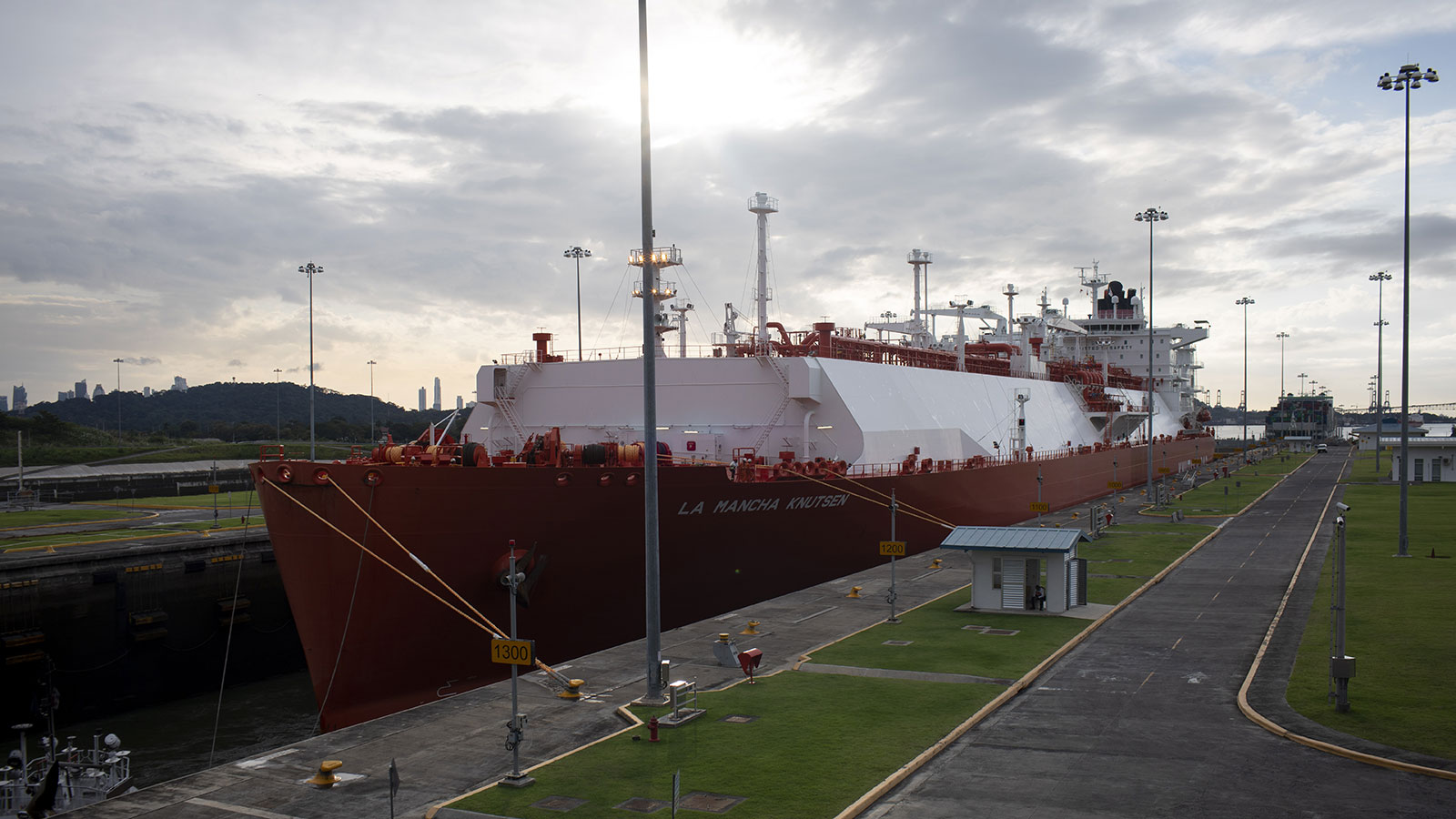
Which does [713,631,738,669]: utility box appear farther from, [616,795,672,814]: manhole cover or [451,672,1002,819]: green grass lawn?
[616,795,672,814]: manhole cover

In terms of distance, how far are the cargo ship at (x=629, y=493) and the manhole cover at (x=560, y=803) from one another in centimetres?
503

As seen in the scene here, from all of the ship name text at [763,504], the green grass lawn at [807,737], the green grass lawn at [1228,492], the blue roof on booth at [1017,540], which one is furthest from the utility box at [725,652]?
the green grass lawn at [1228,492]

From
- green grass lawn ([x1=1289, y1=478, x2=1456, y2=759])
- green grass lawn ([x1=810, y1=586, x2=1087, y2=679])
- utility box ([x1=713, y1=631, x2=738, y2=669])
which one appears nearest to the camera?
green grass lawn ([x1=1289, y1=478, x2=1456, y2=759])

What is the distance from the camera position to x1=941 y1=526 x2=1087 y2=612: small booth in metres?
20.8

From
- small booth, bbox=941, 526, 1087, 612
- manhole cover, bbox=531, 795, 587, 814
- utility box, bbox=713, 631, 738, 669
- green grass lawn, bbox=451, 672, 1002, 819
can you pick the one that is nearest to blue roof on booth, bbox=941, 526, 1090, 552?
small booth, bbox=941, 526, 1087, 612

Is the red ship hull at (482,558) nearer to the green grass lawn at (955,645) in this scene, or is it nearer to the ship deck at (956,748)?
the ship deck at (956,748)

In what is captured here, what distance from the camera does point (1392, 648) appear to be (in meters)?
17.0

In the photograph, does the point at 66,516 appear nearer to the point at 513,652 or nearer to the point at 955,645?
the point at 513,652

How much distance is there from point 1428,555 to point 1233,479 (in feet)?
127

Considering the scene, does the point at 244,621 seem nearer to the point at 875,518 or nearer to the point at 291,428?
the point at 875,518

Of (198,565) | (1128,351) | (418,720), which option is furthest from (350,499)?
(1128,351)

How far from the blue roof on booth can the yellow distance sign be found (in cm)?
1232

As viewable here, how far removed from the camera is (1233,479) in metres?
64.6

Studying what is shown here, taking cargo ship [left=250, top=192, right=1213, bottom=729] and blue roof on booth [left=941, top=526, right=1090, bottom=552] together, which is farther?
blue roof on booth [left=941, top=526, right=1090, bottom=552]
